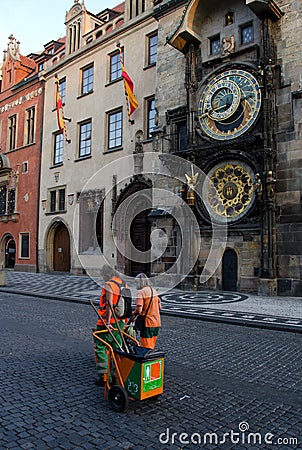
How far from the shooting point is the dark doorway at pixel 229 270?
15.2m

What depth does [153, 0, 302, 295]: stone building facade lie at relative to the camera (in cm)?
1409

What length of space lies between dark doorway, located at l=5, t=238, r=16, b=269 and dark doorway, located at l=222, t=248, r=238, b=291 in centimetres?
2046

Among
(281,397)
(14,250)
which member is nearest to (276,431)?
(281,397)

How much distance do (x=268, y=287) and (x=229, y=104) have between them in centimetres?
702

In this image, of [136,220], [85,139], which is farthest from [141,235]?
[85,139]

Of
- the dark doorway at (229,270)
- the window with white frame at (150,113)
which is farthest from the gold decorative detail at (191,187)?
the window with white frame at (150,113)

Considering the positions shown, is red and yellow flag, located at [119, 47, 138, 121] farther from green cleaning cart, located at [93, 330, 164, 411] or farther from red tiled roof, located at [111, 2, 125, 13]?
green cleaning cart, located at [93, 330, 164, 411]

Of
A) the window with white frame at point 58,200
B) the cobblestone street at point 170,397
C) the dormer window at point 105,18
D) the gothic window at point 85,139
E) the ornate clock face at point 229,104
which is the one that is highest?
the dormer window at point 105,18

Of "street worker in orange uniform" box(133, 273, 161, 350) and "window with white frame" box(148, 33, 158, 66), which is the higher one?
"window with white frame" box(148, 33, 158, 66)

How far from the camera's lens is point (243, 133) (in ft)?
50.0

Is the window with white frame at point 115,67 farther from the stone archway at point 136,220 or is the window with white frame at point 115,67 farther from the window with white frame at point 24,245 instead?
the window with white frame at point 24,245

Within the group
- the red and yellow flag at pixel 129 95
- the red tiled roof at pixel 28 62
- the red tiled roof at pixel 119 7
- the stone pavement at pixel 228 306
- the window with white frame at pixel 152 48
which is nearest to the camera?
the stone pavement at pixel 228 306

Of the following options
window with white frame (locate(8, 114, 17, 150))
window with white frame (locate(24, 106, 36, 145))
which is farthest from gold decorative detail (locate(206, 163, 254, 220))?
window with white frame (locate(8, 114, 17, 150))

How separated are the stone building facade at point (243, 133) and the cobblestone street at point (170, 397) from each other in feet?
21.6
